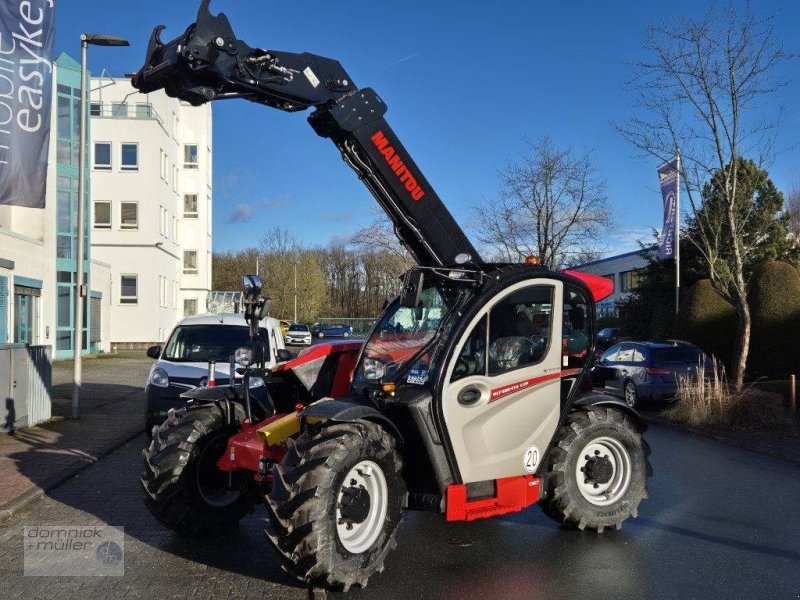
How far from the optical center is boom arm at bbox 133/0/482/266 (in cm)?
512

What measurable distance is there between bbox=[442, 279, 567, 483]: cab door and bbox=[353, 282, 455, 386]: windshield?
0.35 metres

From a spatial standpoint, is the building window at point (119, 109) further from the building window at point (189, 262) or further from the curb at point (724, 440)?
the curb at point (724, 440)

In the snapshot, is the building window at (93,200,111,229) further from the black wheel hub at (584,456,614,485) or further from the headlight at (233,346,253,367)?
the black wheel hub at (584,456,614,485)

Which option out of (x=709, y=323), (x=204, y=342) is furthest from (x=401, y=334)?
(x=709, y=323)

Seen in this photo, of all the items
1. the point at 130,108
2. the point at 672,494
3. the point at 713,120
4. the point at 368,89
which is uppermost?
the point at 130,108

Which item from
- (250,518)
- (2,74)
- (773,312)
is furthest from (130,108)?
(250,518)

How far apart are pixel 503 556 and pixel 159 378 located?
22.5ft

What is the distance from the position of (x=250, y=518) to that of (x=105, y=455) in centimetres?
437

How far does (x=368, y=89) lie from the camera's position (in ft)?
19.4

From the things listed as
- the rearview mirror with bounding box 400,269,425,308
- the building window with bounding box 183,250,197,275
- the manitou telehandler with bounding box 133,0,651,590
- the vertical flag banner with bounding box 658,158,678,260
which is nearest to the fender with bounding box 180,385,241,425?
the manitou telehandler with bounding box 133,0,651,590

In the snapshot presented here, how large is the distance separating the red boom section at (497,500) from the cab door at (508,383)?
0.08 meters

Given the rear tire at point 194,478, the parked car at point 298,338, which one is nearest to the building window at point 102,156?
the parked car at point 298,338

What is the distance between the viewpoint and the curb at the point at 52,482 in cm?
727

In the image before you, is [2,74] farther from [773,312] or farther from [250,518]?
[773,312]
